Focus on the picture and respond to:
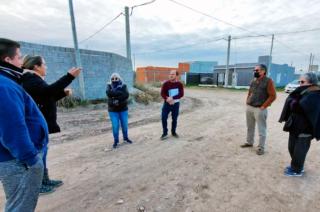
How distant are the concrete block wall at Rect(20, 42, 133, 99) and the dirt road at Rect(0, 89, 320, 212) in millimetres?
3579

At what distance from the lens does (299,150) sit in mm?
3107

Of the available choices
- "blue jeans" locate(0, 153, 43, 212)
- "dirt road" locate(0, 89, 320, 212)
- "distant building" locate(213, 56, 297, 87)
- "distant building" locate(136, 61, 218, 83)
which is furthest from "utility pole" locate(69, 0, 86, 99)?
"distant building" locate(136, 61, 218, 83)

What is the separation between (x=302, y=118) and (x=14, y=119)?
3504 mm

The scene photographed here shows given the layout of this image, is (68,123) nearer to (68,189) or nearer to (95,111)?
(95,111)

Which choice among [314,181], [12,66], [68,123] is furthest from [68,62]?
[314,181]

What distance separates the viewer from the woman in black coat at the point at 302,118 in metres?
2.94

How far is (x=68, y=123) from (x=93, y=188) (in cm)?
418

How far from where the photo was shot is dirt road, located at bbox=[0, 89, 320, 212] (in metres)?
2.52

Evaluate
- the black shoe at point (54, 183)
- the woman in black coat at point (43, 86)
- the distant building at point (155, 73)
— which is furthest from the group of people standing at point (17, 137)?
the distant building at point (155, 73)

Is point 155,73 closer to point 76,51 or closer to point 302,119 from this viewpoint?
point 76,51

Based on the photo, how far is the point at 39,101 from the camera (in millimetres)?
2613

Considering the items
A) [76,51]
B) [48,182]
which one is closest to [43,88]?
[48,182]

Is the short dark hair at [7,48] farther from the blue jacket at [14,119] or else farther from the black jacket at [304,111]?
→ the black jacket at [304,111]

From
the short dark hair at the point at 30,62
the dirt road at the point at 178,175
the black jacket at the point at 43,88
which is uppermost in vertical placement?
the short dark hair at the point at 30,62
